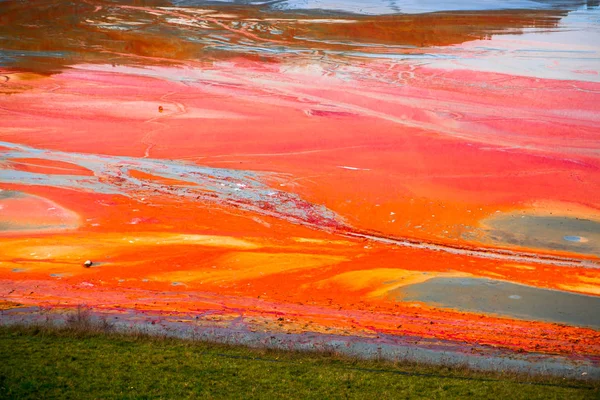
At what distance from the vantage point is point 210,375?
9.32 meters

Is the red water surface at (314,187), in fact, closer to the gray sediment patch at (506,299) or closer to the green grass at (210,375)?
the gray sediment patch at (506,299)

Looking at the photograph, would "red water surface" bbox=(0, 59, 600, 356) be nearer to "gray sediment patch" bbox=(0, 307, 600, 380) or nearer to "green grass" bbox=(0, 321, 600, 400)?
"gray sediment patch" bbox=(0, 307, 600, 380)

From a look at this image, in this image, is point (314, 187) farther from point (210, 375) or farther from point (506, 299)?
point (210, 375)

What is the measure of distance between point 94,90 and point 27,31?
425 inches

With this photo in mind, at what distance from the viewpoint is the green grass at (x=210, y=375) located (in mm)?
8863

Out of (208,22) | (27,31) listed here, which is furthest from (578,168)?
(27,31)

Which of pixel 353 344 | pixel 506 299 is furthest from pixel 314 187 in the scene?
pixel 353 344

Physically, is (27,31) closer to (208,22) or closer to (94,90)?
(208,22)

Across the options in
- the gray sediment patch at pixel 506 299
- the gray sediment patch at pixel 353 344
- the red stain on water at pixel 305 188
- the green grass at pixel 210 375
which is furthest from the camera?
the red stain on water at pixel 305 188

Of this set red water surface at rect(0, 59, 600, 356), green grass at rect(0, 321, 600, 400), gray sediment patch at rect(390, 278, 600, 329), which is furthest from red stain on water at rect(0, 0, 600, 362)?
green grass at rect(0, 321, 600, 400)

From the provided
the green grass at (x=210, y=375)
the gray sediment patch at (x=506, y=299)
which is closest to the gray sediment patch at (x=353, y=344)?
the green grass at (x=210, y=375)

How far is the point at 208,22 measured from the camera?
37.2 meters

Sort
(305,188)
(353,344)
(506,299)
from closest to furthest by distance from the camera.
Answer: (353,344) → (506,299) → (305,188)

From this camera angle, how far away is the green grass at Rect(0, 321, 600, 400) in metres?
8.86
